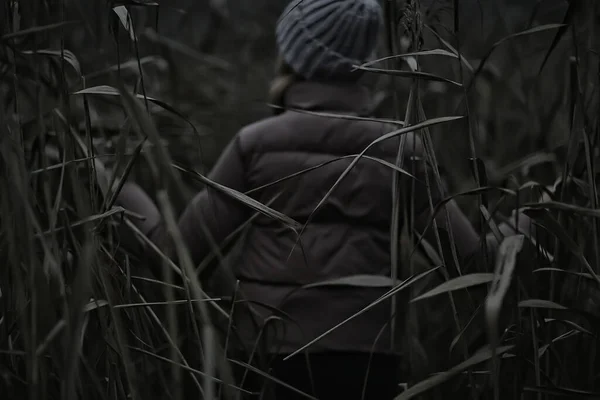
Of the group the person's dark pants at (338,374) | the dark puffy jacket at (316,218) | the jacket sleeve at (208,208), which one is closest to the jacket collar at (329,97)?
the dark puffy jacket at (316,218)

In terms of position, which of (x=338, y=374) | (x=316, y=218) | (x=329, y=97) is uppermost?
(x=329, y=97)

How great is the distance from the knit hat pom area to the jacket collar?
15 millimetres

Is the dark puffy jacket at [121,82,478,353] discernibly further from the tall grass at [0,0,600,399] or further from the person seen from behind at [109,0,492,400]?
the tall grass at [0,0,600,399]

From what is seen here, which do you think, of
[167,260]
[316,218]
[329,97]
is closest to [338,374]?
[316,218]

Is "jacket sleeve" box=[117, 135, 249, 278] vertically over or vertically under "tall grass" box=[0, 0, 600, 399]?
under

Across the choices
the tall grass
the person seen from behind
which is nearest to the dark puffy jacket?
the person seen from behind

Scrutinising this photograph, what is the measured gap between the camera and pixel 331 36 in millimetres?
1369

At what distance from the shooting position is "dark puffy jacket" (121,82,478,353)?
4.42 feet

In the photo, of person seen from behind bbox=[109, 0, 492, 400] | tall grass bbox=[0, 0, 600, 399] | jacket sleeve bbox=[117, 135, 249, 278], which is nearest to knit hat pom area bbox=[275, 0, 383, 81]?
person seen from behind bbox=[109, 0, 492, 400]

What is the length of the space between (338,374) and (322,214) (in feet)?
0.75

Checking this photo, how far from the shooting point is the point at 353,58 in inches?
54.7

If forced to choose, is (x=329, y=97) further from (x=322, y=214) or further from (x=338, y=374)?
(x=338, y=374)

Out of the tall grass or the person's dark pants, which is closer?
the tall grass

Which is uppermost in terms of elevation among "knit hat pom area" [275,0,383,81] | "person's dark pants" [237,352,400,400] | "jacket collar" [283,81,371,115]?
"knit hat pom area" [275,0,383,81]
